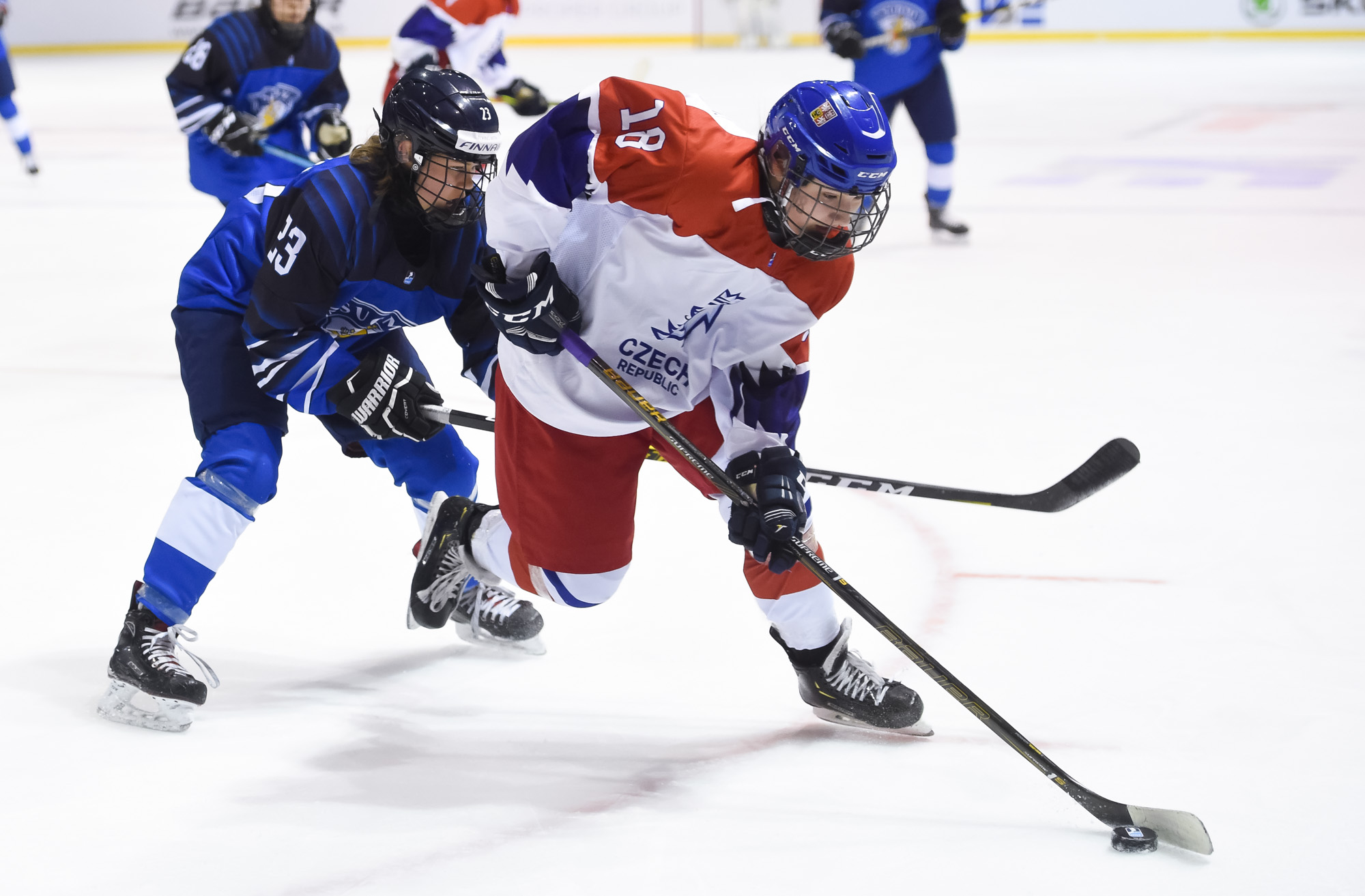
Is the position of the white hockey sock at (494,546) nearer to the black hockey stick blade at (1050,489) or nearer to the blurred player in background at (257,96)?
the black hockey stick blade at (1050,489)

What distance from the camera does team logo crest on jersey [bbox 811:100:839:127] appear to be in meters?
1.81

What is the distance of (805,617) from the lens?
2.13 meters

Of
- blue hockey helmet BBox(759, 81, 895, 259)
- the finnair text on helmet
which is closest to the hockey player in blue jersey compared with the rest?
the finnair text on helmet

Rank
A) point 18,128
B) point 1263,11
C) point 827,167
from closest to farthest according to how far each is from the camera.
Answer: point 827,167 → point 18,128 → point 1263,11

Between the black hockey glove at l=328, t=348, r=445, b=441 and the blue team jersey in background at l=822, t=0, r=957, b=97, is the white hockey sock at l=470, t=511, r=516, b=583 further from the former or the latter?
the blue team jersey in background at l=822, t=0, r=957, b=97

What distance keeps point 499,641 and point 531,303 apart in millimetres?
783

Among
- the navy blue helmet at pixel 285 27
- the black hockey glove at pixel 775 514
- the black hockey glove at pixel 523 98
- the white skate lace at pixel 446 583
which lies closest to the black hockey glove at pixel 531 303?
the black hockey glove at pixel 775 514

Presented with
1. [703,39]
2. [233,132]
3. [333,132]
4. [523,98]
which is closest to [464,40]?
[523,98]

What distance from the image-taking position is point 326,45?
445 centimetres

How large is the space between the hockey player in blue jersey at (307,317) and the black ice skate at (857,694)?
0.67 m

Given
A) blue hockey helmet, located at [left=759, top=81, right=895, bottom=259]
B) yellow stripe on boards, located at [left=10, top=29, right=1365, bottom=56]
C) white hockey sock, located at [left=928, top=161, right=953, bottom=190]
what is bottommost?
yellow stripe on boards, located at [left=10, top=29, right=1365, bottom=56]

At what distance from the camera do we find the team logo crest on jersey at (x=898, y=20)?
5.83m

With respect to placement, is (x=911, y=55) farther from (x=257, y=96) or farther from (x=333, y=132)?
(x=257, y=96)

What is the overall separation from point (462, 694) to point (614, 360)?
26.5 inches
